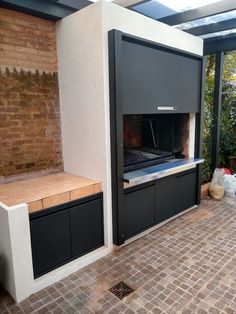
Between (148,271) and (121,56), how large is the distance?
2188 millimetres

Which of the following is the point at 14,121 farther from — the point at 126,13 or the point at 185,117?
the point at 185,117

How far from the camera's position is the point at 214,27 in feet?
12.1

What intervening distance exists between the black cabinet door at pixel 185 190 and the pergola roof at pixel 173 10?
212 centimetres

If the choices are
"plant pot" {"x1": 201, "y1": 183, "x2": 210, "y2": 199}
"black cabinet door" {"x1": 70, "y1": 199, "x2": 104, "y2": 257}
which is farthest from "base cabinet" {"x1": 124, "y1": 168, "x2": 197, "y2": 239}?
"plant pot" {"x1": 201, "y1": 183, "x2": 210, "y2": 199}

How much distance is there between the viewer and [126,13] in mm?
2639

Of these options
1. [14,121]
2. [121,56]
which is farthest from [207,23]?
[14,121]

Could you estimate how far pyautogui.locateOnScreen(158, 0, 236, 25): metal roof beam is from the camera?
2975 millimetres

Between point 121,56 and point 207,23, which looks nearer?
point 121,56

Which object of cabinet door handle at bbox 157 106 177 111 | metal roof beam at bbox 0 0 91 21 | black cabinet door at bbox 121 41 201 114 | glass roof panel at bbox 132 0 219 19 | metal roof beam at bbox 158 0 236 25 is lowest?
cabinet door handle at bbox 157 106 177 111

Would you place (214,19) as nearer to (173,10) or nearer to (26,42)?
(173,10)

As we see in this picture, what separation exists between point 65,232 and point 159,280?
1.00 m

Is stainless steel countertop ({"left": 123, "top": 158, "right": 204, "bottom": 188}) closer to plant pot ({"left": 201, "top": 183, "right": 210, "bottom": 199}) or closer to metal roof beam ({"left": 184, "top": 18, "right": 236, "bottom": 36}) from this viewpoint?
plant pot ({"left": 201, "top": 183, "right": 210, "bottom": 199})

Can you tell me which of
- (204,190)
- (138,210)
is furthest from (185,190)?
(138,210)

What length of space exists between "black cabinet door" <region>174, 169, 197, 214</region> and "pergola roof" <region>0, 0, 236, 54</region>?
212cm
